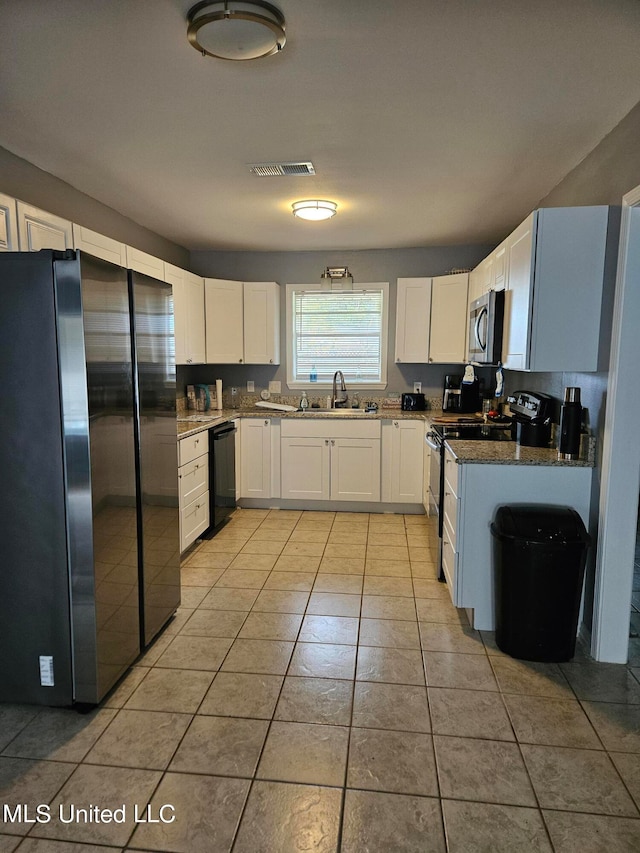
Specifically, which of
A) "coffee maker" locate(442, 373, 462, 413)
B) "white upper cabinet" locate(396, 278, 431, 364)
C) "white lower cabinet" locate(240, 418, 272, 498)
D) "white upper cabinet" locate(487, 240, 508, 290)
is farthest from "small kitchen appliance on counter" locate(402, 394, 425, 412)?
"white upper cabinet" locate(487, 240, 508, 290)

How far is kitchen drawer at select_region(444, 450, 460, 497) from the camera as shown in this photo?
291cm

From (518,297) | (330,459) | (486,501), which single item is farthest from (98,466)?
(330,459)

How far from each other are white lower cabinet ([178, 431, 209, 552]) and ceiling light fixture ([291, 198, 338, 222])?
1774 millimetres

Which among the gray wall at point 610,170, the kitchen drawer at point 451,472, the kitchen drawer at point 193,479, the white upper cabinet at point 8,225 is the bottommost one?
the kitchen drawer at point 193,479

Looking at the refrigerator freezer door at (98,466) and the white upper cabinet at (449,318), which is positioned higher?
the white upper cabinet at (449,318)

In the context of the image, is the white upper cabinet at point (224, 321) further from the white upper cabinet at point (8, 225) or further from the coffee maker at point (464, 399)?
the white upper cabinet at point (8, 225)

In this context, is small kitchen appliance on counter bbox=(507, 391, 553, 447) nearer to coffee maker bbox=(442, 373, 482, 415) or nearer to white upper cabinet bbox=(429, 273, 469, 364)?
white upper cabinet bbox=(429, 273, 469, 364)

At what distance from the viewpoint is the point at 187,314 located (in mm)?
4715

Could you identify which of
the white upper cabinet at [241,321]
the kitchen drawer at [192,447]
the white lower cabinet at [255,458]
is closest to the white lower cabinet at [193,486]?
the kitchen drawer at [192,447]

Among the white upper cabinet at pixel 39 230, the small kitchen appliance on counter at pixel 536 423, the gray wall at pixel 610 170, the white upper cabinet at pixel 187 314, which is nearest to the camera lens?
the gray wall at pixel 610 170

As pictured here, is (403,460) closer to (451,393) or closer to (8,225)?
(451,393)

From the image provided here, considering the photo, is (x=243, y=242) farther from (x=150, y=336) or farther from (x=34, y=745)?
(x=34, y=745)

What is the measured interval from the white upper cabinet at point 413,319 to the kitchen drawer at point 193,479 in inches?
85.6

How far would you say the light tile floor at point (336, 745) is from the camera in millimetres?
1650
